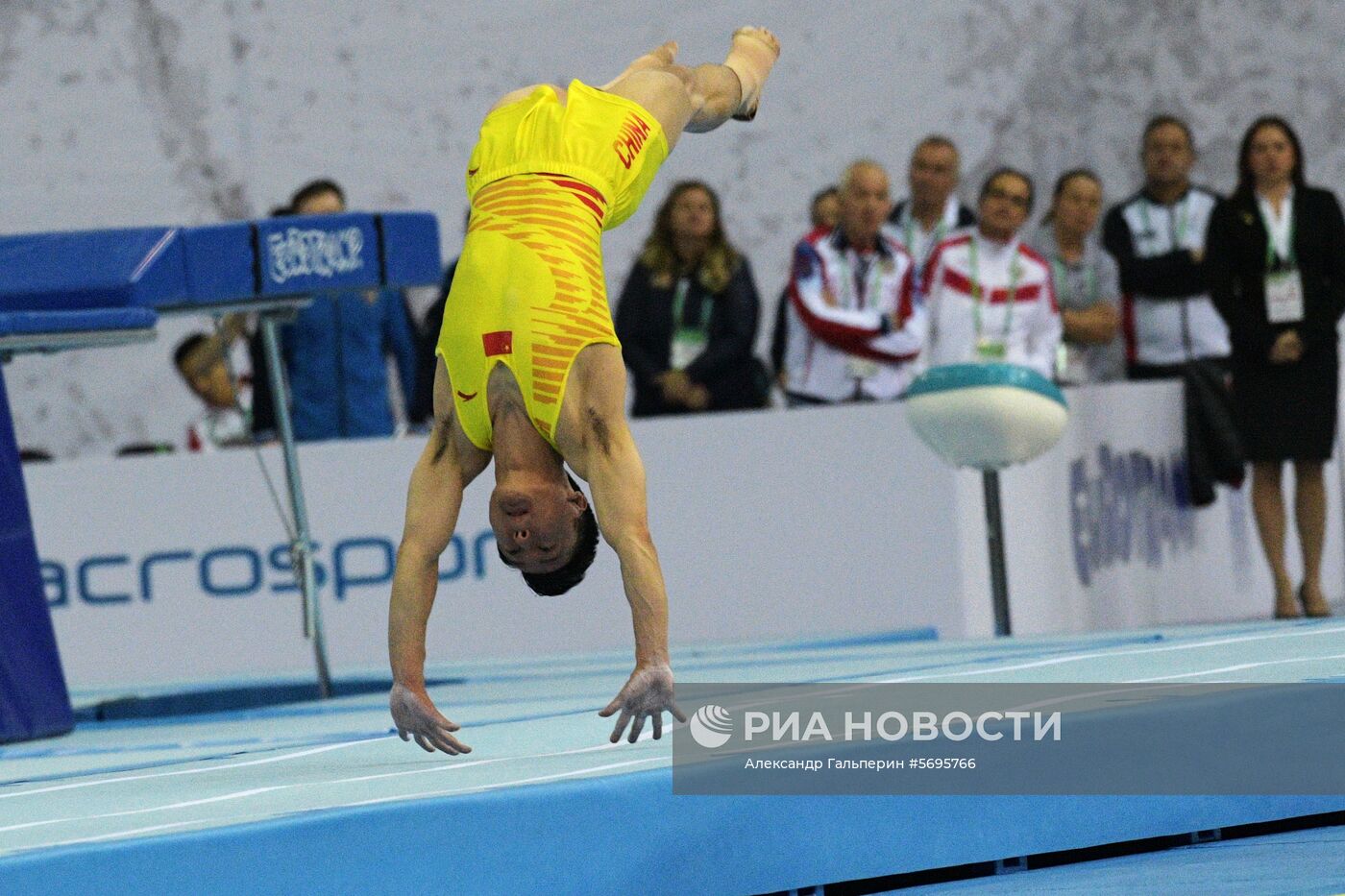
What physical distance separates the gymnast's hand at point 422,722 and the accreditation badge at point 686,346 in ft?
14.8

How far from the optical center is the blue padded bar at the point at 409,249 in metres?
6.18

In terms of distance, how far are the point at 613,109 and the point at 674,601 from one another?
3763mm

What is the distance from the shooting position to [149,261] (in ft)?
18.9

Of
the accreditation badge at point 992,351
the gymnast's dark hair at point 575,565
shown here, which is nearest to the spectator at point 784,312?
the accreditation badge at point 992,351

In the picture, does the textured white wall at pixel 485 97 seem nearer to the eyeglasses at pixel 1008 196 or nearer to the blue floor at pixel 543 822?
the eyeglasses at pixel 1008 196

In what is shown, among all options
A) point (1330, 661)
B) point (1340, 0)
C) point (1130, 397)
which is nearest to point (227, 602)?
point (1130, 397)

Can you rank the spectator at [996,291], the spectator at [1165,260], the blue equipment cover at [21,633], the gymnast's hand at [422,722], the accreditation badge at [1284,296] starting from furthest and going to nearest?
the spectator at [1165,260], the spectator at [996,291], the accreditation badge at [1284,296], the blue equipment cover at [21,633], the gymnast's hand at [422,722]

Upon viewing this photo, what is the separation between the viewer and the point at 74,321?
550 cm

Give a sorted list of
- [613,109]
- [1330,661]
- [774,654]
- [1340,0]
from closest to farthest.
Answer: [1330,661] < [613,109] < [774,654] < [1340,0]

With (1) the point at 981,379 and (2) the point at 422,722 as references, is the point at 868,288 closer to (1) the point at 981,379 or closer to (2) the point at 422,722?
(1) the point at 981,379

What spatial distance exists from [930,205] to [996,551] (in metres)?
2.25

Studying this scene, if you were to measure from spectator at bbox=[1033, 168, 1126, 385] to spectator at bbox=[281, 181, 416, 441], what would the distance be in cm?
301

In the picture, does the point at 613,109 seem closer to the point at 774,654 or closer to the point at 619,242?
the point at 774,654

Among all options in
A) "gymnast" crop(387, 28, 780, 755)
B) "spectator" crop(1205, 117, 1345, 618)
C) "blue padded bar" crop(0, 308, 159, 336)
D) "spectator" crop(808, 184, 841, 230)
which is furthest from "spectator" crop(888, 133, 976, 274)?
"gymnast" crop(387, 28, 780, 755)
